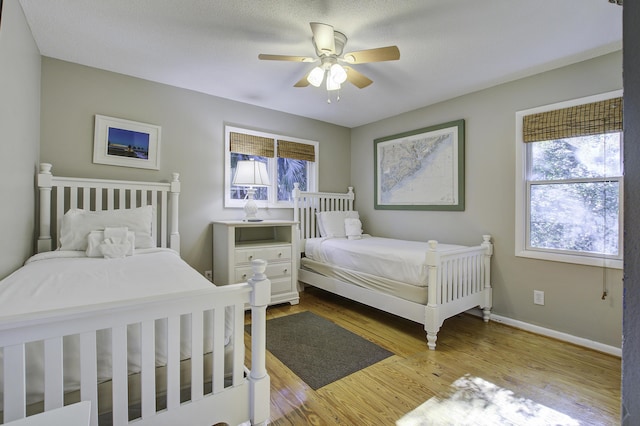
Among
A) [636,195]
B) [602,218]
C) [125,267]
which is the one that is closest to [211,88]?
[125,267]

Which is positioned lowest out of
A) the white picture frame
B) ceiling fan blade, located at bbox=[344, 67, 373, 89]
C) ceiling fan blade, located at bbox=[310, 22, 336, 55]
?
the white picture frame

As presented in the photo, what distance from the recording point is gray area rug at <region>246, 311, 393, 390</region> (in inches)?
78.5

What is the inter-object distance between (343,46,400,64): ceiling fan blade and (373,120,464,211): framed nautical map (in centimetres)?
162

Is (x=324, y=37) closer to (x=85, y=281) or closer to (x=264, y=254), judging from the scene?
(x=85, y=281)

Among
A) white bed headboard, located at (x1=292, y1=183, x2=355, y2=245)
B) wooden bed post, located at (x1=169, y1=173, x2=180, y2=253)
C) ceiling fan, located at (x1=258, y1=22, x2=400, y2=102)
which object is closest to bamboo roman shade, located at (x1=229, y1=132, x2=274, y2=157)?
white bed headboard, located at (x1=292, y1=183, x2=355, y2=245)

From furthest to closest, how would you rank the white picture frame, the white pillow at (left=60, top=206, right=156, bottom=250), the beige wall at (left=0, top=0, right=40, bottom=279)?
1. the white picture frame
2. the white pillow at (left=60, top=206, right=156, bottom=250)
3. the beige wall at (left=0, top=0, right=40, bottom=279)

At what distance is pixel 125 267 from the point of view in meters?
1.83

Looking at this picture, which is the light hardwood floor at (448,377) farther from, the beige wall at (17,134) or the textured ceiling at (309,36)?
the textured ceiling at (309,36)

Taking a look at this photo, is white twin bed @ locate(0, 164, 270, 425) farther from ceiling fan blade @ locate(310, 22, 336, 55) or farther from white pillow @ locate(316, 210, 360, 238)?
white pillow @ locate(316, 210, 360, 238)

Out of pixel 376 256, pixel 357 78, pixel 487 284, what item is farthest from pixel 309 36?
pixel 487 284

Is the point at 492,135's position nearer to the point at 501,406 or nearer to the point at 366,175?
the point at 366,175

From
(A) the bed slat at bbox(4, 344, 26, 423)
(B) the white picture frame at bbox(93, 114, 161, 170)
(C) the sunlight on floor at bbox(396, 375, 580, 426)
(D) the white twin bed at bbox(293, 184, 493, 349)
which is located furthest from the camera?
(B) the white picture frame at bbox(93, 114, 161, 170)

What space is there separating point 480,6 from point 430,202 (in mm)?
2043

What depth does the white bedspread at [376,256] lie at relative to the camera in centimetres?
252
